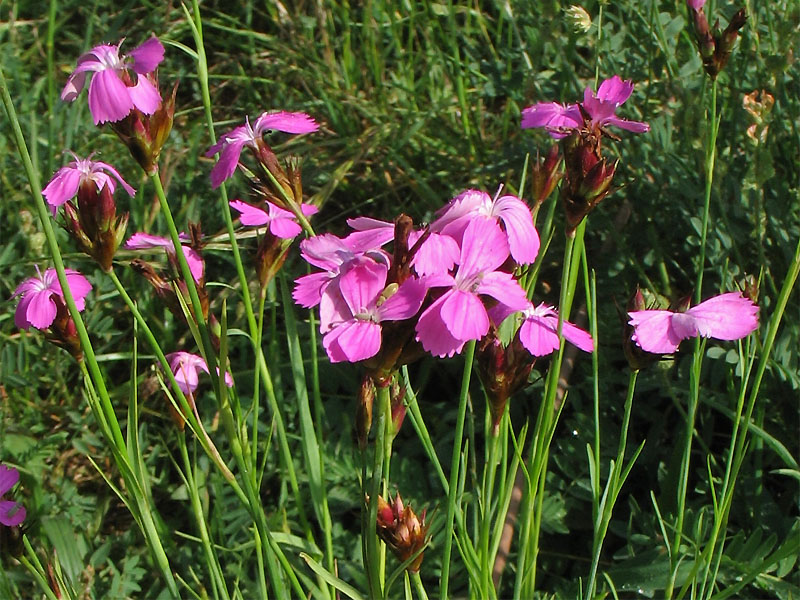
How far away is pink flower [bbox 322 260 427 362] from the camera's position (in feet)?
1.70

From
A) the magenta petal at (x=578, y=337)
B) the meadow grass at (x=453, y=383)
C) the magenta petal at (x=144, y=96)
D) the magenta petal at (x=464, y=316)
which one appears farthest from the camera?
the meadow grass at (x=453, y=383)

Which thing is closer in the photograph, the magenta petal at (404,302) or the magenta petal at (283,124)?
the magenta petal at (404,302)

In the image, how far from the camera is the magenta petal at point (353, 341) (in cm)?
51

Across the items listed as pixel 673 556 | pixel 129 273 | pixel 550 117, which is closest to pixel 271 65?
pixel 129 273

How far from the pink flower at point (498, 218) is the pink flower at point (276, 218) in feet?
0.60

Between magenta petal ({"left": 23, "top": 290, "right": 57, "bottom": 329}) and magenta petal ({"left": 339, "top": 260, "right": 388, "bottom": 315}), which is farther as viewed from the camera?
magenta petal ({"left": 23, "top": 290, "right": 57, "bottom": 329})

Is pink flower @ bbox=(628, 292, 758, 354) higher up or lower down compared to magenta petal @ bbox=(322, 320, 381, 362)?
lower down

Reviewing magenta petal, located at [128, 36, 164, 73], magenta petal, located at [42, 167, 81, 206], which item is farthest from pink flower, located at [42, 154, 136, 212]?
magenta petal, located at [128, 36, 164, 73]

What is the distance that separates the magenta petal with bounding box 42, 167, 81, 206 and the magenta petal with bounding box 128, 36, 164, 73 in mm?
109

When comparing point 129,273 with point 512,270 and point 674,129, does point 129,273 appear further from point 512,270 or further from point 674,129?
point 512,270

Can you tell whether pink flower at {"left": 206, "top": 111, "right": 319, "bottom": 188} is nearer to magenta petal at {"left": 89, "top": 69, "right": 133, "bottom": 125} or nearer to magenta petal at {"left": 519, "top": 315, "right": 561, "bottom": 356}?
magenta petal at {"left": 89, "top": 69, "right": 133, "bottom": 125}

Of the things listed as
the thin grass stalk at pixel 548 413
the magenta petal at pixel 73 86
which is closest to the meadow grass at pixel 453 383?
the thin grass stalk at pixel 548 413

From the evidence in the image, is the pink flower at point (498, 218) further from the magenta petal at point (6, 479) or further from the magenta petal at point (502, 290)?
the magenta petal at point (6, 479)

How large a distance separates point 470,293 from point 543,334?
0.50 feet
